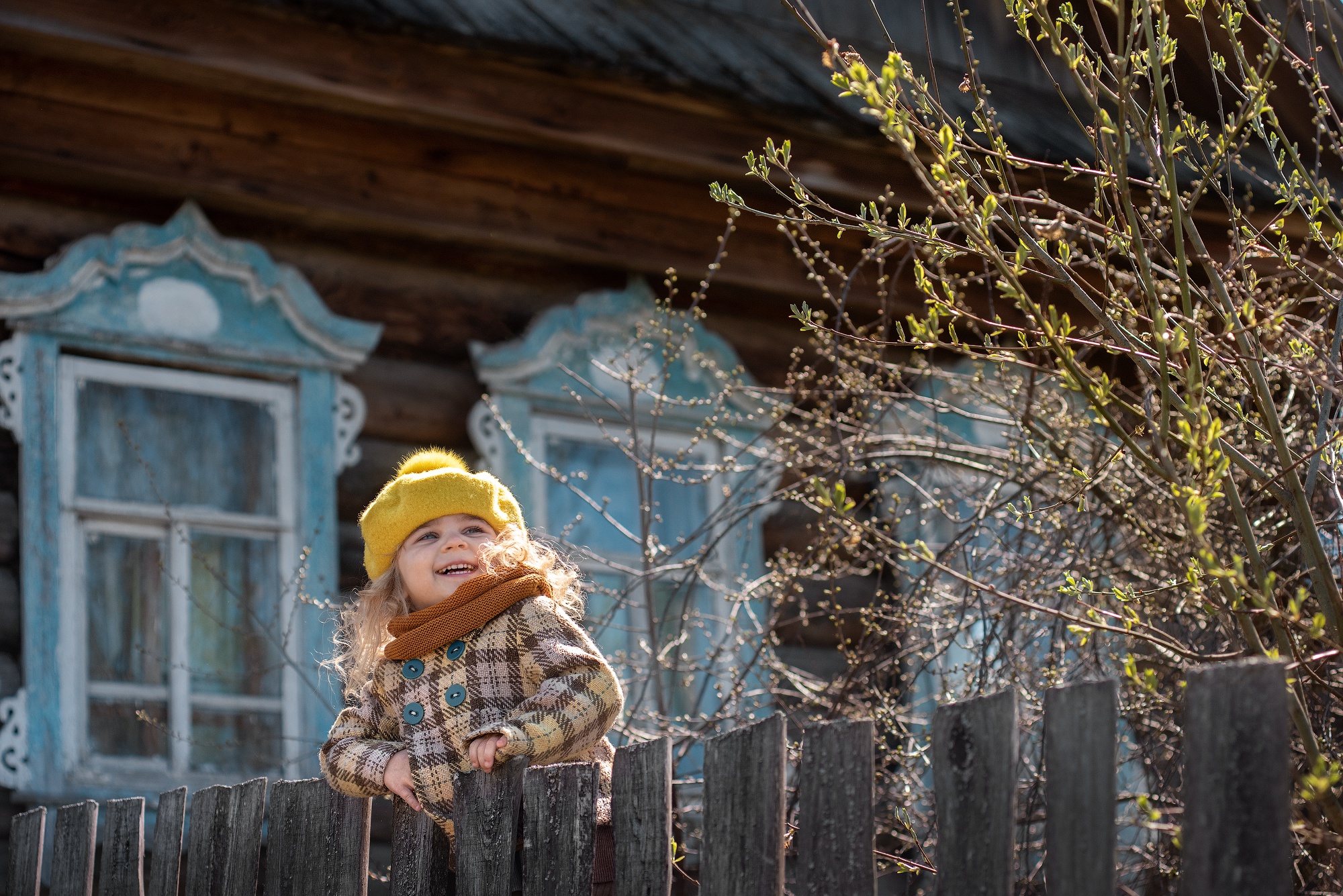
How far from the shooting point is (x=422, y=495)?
2781mm

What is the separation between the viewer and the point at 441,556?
275cm

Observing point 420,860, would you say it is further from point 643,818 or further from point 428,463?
point 428,463

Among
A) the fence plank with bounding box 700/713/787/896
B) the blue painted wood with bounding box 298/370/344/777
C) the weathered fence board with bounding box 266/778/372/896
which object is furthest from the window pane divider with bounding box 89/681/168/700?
the fence plank with bounding box 700/713/787/896

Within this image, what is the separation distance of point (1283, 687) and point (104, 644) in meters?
3.59

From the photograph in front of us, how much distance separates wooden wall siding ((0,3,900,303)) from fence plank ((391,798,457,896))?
8.90 ft

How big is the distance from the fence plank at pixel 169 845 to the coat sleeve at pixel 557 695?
0.71 metres

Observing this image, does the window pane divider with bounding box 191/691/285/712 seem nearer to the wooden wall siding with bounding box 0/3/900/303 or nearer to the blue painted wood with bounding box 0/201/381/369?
the blue painted wood with bounding box 0/201/381/369

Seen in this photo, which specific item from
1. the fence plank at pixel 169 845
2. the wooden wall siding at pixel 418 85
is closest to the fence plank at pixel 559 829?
the fence plank at pixel 169 845

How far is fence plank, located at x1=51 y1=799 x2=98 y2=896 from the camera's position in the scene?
298 cm

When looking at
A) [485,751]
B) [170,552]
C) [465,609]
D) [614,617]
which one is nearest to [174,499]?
[170,552]

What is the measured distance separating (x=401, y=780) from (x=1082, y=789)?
1290 mm

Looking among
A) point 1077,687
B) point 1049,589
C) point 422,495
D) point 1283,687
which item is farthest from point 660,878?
point 1049,589

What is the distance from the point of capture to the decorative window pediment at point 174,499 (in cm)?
409

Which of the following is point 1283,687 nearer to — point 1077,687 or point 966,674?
point 1077,687
